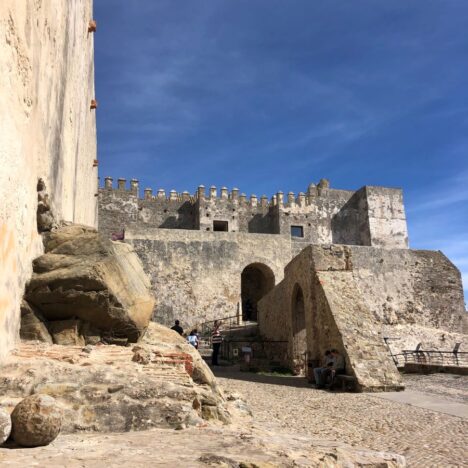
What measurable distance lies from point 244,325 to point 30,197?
1485 cm

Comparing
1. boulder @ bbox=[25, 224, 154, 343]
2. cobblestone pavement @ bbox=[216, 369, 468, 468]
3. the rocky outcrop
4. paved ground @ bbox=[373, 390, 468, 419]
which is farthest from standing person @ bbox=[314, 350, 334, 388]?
the rocky outcrop

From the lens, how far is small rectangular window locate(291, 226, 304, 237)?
3056 cm

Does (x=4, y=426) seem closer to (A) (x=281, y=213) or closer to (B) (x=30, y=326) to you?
(B) (x=30, y=326)

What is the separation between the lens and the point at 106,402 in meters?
2.94

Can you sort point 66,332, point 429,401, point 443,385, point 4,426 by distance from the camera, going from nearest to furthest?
Answer: point 4,426 → point 66,332 → point 429,401 → point 443,385

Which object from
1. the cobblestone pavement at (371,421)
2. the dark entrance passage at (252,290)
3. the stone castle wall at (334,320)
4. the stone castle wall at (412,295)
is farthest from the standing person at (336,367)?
the dark entrance passage at (252,290)

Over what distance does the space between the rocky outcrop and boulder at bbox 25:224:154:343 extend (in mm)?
333

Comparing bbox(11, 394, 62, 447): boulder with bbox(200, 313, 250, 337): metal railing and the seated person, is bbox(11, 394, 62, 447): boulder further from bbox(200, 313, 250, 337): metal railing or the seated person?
bbox(200, 313, 250, 337): metal railing

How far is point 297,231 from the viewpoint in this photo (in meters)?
30.7

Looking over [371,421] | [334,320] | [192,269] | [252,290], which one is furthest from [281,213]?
[371,421]

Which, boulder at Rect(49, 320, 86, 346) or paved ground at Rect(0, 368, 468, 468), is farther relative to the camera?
boulder at Rect(49, 320, 86, 346)

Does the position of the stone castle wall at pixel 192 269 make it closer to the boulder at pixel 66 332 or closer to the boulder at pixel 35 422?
the boulder at pixel 66 332

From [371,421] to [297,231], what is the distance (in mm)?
25608

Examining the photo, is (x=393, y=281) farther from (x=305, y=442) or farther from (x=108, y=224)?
(x=305, y=442)
